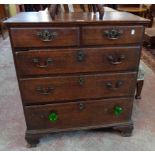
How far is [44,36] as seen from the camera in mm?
982

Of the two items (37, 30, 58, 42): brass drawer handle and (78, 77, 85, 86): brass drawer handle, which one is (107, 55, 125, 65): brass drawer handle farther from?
(37, 30, 58, 42): brass drawer handle

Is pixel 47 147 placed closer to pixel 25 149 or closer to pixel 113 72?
pixel 25 149

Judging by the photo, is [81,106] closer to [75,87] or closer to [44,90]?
[75,87]

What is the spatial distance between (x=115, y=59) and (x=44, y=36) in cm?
43

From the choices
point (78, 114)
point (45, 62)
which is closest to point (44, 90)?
point (45, 62)

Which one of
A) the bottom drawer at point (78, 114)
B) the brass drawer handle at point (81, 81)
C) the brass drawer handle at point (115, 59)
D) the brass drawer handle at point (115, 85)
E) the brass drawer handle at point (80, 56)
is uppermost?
the brass drawer handle at point (80, 56)


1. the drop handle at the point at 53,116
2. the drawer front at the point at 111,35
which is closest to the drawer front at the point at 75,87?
the drop handle at the point at 53,116

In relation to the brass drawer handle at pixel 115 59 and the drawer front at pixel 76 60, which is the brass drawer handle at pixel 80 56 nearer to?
the drawer front at pixel 76 60

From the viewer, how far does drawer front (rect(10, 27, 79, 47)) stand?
38.1 inches

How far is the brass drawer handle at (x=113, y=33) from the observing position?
1023 mm

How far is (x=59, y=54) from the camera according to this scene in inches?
41.3

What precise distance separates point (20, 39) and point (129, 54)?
0.62 m

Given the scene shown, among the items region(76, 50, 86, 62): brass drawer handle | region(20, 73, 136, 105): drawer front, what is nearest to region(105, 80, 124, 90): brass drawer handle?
region(20, 73, 136, 105): drawer front

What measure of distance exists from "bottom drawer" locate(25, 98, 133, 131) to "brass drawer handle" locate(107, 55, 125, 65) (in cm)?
27
